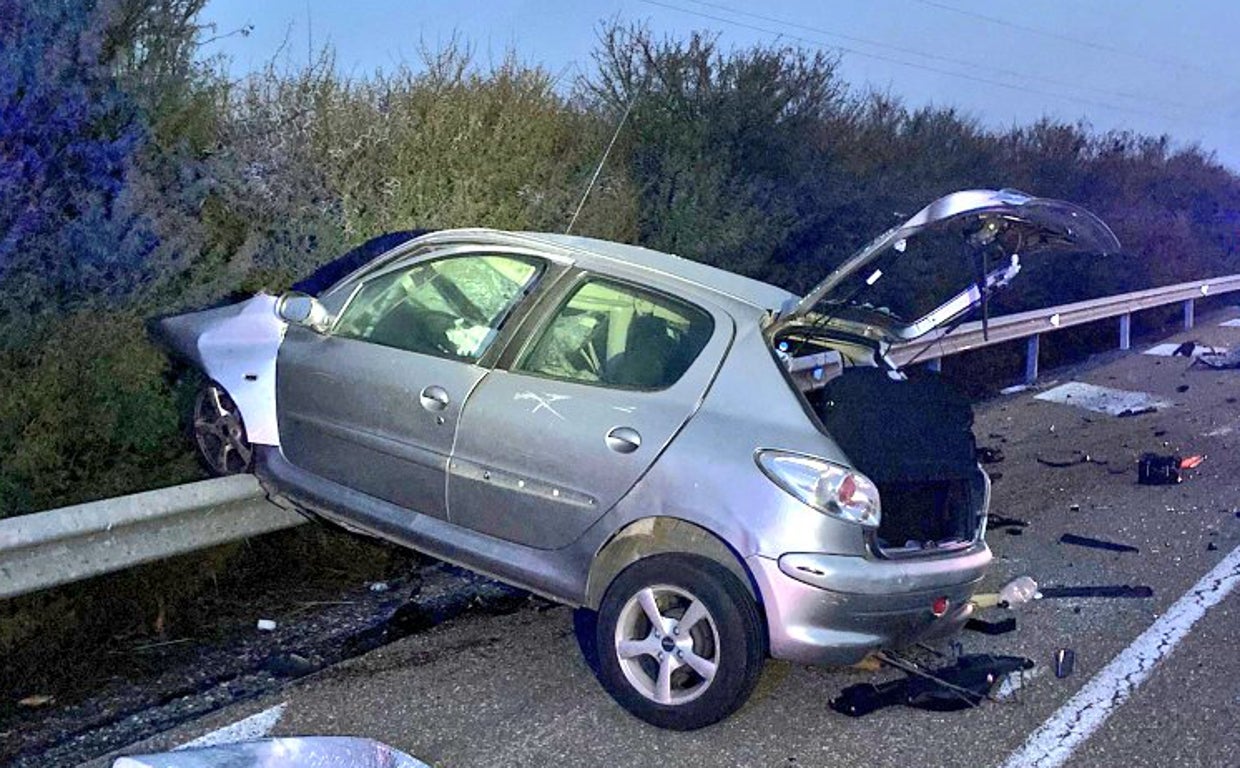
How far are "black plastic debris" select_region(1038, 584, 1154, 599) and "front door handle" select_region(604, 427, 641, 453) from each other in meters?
2.57

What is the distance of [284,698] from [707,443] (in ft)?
5.82

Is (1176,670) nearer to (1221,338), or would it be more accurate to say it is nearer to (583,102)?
(583,102)

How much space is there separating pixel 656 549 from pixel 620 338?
859 mm

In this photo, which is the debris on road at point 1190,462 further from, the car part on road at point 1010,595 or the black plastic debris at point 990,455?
the car part on road at point 1010,595

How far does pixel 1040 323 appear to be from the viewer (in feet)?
40.6

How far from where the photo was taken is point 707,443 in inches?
173

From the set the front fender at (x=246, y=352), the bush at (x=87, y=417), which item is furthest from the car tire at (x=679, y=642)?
the bush at (x=87, y=417)

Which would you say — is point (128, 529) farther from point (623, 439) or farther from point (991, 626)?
point (991, 626)

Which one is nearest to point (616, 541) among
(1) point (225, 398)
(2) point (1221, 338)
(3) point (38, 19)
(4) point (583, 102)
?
(1) point (225, 398)

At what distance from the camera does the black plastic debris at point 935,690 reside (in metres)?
4.67

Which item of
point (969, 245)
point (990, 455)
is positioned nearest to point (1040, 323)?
point (990, 455)

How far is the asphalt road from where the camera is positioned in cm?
427

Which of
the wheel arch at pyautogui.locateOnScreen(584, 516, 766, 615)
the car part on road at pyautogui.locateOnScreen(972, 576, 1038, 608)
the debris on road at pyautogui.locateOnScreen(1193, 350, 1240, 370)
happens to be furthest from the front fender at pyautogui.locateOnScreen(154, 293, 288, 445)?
the debris on road at pyautogui.locateOnScreen(1193, 350, 1240, 370)

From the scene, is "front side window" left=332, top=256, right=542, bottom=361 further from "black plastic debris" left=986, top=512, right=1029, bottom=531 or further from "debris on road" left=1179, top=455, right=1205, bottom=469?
"debris on road" left=1179, top=455, right=1205, bottom=469
